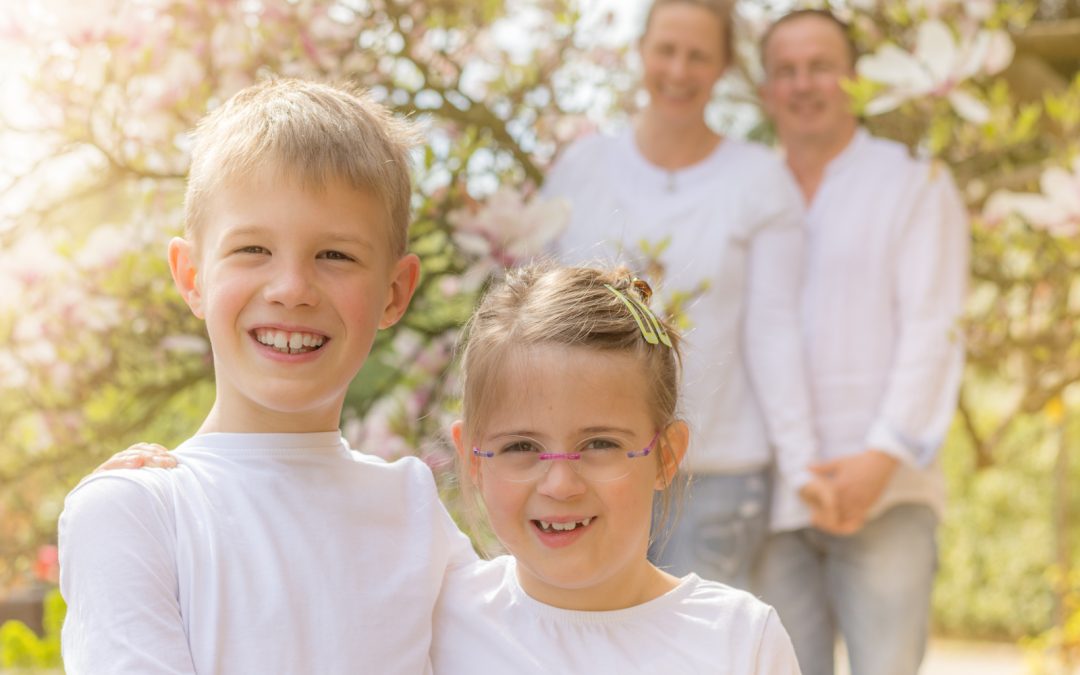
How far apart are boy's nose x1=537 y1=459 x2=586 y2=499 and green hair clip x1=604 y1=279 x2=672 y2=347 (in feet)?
0.65

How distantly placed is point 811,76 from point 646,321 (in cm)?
136

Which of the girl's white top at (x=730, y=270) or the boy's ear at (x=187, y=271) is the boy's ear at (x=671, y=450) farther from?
the girl's white top at (x=730, y=270)

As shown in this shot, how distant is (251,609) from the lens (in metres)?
1.51

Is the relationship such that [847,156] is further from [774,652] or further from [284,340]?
[284,340]

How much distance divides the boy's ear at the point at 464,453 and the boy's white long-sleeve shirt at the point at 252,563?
0.07 metres

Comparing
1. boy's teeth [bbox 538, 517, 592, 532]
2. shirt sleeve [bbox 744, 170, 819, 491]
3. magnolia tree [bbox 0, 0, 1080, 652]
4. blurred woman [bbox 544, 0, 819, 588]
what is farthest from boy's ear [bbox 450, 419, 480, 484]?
shirt sleeve [bbox 744, 170, 819, 491]

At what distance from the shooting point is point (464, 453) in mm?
1761

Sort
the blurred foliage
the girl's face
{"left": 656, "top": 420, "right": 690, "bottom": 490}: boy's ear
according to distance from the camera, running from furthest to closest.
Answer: the blurred foliage < {"left": 656, "top": 420, "right": 690, "bottom": 490}: boy's ear < the girl's face

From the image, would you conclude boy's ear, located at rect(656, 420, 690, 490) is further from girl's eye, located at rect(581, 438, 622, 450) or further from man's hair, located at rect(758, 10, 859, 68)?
man's hair, located at rect(758, 10, 859, 68)

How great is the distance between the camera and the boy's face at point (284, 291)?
1553 millimetres

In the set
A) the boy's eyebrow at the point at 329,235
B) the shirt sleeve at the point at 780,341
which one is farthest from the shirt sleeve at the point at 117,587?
the shirt sleeve at the point at 780,341

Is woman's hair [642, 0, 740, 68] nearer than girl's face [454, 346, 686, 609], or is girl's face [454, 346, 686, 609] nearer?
girl's face [454, 346, 686, 609]

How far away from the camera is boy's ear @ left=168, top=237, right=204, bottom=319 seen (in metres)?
1.66

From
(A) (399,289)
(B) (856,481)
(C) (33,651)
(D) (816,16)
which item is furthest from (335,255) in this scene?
(C) (33,651)
